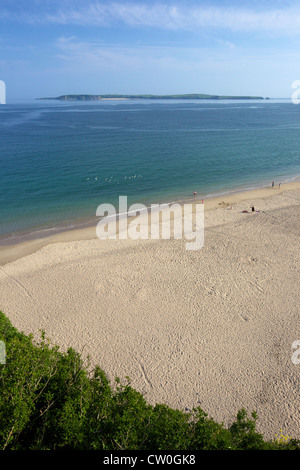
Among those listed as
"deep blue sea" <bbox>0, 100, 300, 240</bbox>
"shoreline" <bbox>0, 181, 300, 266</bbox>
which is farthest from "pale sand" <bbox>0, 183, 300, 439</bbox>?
"deep blue sea" <bbox>0, 100, 300, 240</bbox>

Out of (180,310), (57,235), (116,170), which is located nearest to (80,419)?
(180,310)

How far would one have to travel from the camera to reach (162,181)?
4144cm

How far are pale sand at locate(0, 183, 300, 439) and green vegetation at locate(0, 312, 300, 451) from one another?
13.9 ft

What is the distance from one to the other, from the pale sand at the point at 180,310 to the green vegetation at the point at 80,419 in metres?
4.23

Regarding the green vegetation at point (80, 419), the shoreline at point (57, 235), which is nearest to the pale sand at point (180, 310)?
the shoreline at point (57, 235)

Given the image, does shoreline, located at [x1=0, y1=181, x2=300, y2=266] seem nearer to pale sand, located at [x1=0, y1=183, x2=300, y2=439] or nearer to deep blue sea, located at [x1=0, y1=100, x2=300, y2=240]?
pale sand, located at [x1=0, y1=183, x2=300, y2=439]

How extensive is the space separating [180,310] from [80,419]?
991 cm

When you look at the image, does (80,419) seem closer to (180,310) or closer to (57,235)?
(180,310)

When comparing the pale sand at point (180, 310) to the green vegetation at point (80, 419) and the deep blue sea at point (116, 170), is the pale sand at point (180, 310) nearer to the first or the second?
the green vegetation at point (80, 419)

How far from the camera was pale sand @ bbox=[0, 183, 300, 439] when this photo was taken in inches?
521

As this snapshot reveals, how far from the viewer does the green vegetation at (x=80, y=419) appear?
25.6ft

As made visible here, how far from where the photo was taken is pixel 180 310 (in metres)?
17.7

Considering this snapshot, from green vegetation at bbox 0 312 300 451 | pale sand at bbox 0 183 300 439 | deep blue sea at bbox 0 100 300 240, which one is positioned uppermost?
deep blue sea at bbox 0 100 300 240

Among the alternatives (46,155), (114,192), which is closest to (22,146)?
(46,155)
